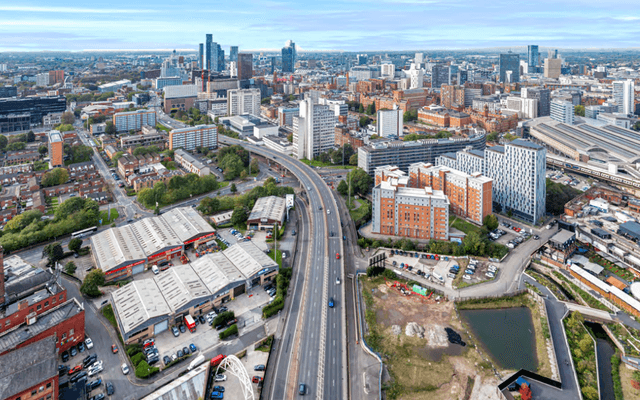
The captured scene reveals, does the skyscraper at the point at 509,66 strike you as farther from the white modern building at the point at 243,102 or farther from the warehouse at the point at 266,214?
the warehouse at the point at 266,214

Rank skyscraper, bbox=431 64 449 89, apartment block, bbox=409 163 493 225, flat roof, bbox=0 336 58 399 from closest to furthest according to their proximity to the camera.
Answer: flat roof, bbox=0 336 58 399 → apartment block, bbox=409 163 493 225 → skyscraper, bbox=431 64 449 89

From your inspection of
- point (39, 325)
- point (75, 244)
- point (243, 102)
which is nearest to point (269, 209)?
point (75, 244)

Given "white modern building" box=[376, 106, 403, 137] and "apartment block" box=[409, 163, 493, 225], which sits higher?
"white modern building" box=[376, 106, 403, 137]

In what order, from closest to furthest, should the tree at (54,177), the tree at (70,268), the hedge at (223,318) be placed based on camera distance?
the hedge at (223,318) → the tree at (70,268) → the tree at (54,177)

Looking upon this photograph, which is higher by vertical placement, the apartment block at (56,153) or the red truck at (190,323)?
the apartment block at (56,153)

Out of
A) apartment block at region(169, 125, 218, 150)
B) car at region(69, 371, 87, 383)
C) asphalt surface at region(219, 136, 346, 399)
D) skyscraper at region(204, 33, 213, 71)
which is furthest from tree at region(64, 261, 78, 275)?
skyscraper at region(204, 33, 213, 71)

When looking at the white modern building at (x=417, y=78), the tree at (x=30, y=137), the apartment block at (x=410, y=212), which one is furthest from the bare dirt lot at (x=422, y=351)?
the white modern building at (x=417, y=78)

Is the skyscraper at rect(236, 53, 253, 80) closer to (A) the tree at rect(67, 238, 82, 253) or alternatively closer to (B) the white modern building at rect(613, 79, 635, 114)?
(B) the white modern building at rect(613, 79, 635, 114)
